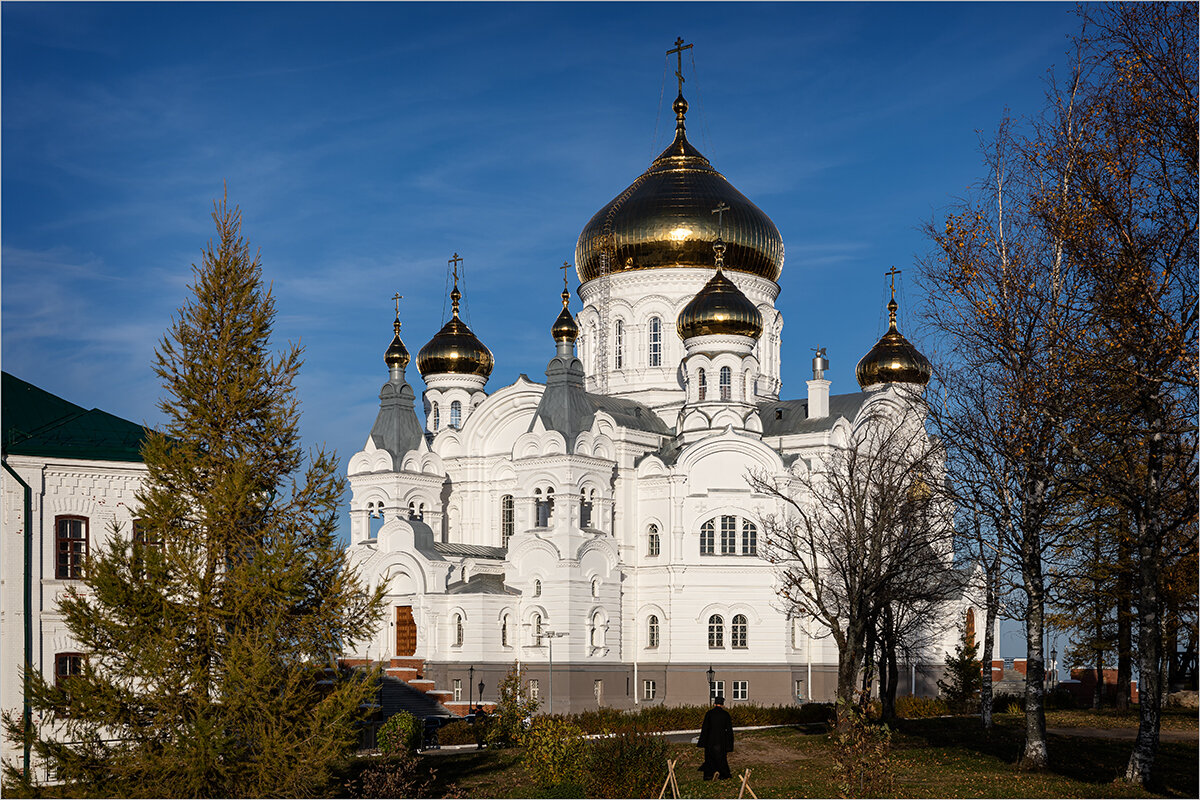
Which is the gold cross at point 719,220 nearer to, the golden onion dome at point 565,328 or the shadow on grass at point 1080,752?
the golden onion dome at point 565,328

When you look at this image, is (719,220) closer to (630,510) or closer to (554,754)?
(630,510)

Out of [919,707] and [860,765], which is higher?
[860,765]

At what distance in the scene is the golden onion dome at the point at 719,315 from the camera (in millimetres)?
42969

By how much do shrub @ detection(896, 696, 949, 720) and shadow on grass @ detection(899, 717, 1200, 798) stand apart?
25.4 ft

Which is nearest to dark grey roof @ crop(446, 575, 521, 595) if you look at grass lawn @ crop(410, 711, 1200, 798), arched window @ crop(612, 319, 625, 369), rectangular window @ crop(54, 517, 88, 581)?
arched window @ crop(612, 319, 625, 369)

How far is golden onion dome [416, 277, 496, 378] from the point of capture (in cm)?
4934

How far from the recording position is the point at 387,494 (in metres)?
43.4

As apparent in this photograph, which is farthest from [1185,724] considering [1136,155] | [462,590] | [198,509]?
[198,509]

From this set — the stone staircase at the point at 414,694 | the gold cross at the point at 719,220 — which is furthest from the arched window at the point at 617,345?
the stone staircase at the point at 414,694

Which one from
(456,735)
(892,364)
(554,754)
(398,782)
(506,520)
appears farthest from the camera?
(892,364)

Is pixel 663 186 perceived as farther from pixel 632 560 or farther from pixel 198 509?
pixel 198 509

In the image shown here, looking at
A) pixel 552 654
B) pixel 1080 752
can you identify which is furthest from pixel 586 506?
pixel 1080 752

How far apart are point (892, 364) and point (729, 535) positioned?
1050 centimetres

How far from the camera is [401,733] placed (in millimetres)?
22531
